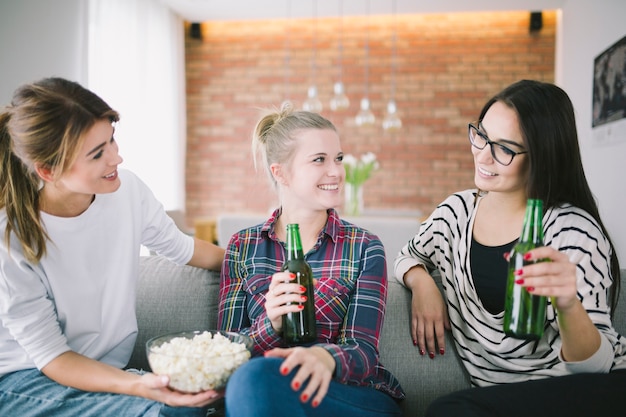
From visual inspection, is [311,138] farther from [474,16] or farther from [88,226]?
[474,16]

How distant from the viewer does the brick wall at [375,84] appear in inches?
232

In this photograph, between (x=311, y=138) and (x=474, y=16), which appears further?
(x=474, y=16)

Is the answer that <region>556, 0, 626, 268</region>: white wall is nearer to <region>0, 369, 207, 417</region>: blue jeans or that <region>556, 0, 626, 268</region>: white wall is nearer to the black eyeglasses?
the black eyeglasses

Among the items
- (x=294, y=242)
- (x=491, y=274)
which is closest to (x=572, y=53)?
(x=491, y=274)

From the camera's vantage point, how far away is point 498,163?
4.57 feet

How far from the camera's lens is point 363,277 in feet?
4.79

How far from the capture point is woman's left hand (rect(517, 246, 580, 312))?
3.43 feet

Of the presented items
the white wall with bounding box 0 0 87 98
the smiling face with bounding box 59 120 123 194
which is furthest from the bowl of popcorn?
the white wall with bounding box 0 0 87 98

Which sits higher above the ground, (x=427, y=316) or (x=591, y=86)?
(x=591, y=86)

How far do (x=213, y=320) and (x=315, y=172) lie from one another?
0.63 m

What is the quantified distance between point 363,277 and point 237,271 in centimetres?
38

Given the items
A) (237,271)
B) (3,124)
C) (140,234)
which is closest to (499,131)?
(237,271)

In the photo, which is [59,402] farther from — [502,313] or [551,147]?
[551,147]

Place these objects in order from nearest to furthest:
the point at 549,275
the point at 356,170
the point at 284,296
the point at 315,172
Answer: the point at 549,275, the point at 284,296, the point at 315,172, the point at 356,170
